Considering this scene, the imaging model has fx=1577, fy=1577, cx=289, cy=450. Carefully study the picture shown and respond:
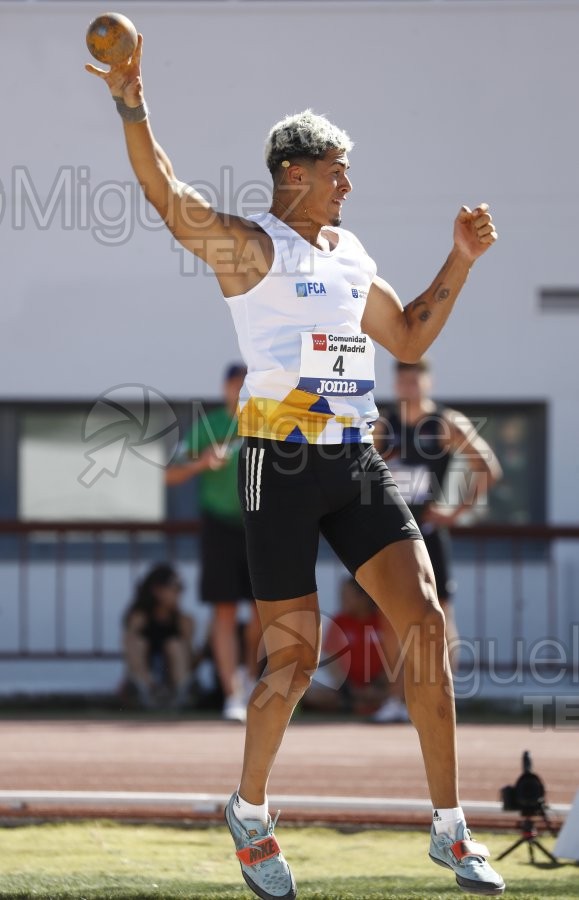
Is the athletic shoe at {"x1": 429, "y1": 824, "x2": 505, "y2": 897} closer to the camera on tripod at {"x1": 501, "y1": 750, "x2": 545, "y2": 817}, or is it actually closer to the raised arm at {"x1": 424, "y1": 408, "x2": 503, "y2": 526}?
the camera on tripod at {"x1": 501, "y1": 750, "x2": 545, "y2": 817}

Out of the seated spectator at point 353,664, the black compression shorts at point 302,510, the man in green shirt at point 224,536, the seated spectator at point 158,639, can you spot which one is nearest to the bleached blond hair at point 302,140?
the black compression shorts at point 302,510

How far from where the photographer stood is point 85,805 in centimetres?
637

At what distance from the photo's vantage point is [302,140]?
4.53 metres

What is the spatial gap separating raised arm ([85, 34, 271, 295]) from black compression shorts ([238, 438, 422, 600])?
1.63 feet

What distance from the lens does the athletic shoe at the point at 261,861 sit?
4273mm

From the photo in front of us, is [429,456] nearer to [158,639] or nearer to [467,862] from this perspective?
[158,639]

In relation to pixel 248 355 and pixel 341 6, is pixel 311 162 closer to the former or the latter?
pixel 248 355

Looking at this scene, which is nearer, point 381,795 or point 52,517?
point 381,795

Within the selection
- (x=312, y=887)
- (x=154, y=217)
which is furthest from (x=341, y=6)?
(x=312, y=887)

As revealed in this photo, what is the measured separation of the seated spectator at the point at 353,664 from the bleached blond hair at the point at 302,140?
223 inches

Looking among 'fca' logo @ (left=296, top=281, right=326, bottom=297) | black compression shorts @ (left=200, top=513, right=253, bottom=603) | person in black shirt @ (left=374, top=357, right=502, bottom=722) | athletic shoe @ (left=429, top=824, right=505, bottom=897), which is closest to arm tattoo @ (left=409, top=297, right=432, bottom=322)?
'fca' logo @ (left=296, top=281, right=326, bottom=297)

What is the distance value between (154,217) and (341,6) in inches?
79.8

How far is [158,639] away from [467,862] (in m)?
6.43

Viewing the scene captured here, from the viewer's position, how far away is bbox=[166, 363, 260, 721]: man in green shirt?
9188 millimetres
